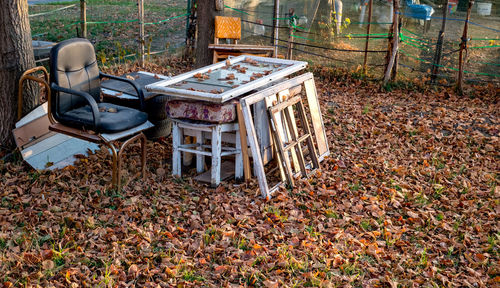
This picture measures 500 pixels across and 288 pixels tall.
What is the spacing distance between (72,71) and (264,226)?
248cm

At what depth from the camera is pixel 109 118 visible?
4867mm

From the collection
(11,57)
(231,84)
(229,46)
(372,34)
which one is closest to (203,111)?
(231,84)

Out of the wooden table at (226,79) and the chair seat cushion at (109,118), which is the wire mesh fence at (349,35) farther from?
the chair seat cushion at (109,118)

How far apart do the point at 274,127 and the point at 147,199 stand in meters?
1.50

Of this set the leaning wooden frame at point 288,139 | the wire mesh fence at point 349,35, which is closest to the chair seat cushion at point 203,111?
the leaning wooden frame at point 288,139

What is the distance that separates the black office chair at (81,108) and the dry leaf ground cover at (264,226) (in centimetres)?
56

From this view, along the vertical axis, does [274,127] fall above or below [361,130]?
above

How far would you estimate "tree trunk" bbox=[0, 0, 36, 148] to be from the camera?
5.27 metres

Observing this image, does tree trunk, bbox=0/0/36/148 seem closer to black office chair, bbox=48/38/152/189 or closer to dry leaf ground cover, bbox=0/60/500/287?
dry leaf ground cover, bbox=0/60/500/287

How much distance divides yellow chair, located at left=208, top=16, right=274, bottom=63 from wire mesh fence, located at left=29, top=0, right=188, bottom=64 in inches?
66.1

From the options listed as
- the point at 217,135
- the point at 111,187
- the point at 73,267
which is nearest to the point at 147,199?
the point at 111,187

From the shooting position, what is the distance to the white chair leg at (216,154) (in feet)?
16.4

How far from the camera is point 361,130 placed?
284 inches

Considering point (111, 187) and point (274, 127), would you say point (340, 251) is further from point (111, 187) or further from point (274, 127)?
point (111, 187)
